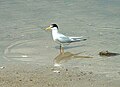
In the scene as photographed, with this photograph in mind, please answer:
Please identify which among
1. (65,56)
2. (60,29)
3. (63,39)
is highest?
(63,39)

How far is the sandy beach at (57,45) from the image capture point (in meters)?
8.00

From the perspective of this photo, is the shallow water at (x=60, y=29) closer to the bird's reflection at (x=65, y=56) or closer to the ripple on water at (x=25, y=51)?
the ripple on water at (x=25, y=51)

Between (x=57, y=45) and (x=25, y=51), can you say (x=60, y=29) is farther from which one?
(x=25, y=51)

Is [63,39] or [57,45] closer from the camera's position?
[63,39]

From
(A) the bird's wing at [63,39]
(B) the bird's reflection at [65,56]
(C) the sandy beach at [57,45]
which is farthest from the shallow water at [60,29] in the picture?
(A) the bird's wing at [63,39]

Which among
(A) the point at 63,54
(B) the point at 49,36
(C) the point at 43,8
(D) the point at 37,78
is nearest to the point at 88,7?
(C) the point at 43,8

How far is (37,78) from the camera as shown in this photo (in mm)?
7949

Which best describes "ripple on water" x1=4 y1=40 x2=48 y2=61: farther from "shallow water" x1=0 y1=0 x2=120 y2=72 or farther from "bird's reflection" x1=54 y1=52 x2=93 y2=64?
"bird's reflection" x1=54 y1=52 x2=93 y2=64

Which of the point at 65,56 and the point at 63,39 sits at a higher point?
the point at 63,39

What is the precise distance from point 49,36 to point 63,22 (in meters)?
1.48

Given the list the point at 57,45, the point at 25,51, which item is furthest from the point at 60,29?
the point at 25,51

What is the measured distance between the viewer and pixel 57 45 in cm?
1071

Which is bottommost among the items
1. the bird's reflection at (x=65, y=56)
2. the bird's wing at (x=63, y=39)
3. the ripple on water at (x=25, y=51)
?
the bird's reflection at (x=65, y=56)

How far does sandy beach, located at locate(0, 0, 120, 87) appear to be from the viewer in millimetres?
8000
